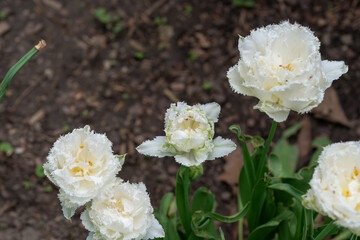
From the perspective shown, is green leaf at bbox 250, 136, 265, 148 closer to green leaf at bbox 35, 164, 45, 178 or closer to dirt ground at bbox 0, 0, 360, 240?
dirt ground at bbox 0, 0, 360, 240

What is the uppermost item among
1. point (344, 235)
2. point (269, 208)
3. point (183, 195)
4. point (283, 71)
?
point (283, 71)

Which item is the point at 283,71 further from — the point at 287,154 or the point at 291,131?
the point at 291,131

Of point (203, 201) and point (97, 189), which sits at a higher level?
point (97, 189)

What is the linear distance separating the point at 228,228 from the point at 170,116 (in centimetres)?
103

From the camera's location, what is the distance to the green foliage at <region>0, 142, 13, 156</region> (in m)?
2.12

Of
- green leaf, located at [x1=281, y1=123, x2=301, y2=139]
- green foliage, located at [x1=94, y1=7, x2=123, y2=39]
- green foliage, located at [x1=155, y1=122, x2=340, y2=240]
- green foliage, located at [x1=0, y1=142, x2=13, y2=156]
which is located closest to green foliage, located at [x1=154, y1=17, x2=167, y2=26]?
green foliage, located at [x1=94, y1=7, x2=123, y2=39]

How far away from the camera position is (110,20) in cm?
246

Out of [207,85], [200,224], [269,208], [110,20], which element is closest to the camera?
[200,224]

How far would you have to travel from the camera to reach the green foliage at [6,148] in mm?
2125

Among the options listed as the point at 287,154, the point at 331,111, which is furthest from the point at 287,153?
the point at 331,111

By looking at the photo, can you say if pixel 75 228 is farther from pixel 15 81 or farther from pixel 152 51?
pixel 152 51

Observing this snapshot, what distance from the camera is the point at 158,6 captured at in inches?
99.0

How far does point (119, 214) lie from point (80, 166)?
5.3 inches

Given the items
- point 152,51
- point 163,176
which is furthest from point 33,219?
point 152,51
